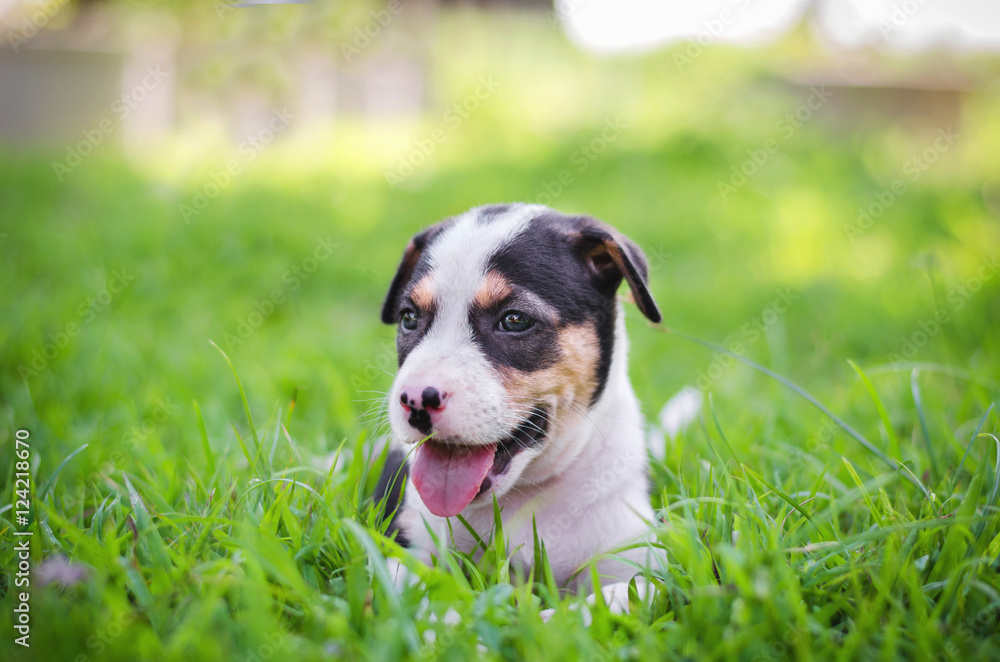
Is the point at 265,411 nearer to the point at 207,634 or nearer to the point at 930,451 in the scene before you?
the point at 207,634

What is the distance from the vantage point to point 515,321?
8.34 ft

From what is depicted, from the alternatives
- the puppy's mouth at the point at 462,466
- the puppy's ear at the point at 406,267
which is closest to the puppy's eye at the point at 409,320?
the puppy's ear at the point at 406,267

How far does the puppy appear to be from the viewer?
2350 millimetres

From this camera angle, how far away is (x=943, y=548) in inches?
82.8

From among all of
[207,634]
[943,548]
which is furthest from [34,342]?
[943,548]

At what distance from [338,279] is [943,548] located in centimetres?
542
